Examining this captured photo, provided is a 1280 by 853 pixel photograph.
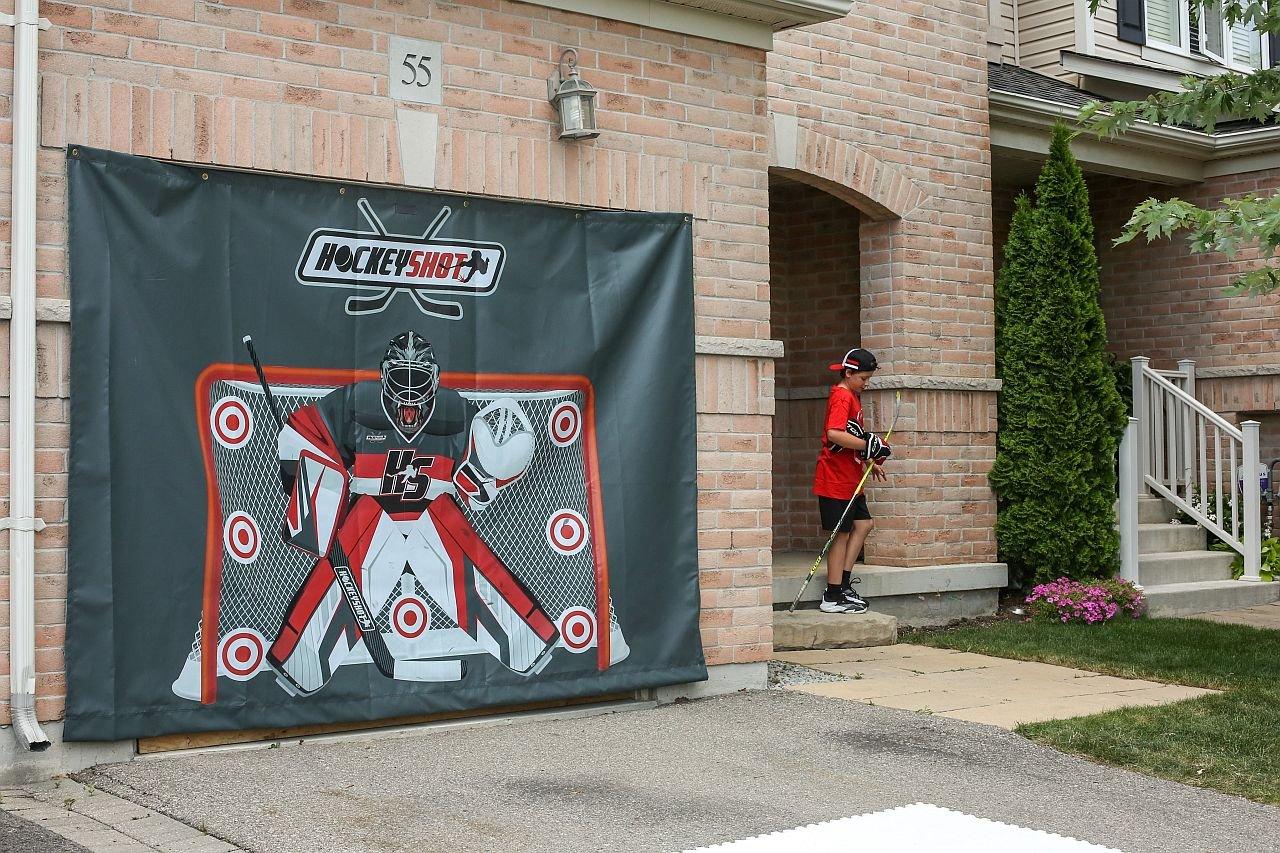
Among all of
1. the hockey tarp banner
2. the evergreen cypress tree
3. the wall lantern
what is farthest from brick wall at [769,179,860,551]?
the wall lantern

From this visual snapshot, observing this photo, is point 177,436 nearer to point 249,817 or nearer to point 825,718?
point 249,817

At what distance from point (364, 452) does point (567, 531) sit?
1.11 meters

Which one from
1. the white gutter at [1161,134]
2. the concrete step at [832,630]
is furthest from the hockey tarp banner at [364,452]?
the white gutter at [1161,134]

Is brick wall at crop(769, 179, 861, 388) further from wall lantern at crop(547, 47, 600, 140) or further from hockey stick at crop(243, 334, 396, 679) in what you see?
hockey stick at crop(243, 334, 396, 679)

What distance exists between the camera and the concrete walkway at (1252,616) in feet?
33.8

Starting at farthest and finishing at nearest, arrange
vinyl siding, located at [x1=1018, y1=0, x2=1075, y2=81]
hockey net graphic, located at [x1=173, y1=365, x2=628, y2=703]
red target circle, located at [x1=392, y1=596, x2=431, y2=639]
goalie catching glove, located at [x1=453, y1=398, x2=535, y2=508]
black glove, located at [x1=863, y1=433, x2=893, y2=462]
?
vinyl siding, located at [x1=1018, y1=0, x2=1075, y2=81], black glove, located at [x1=863, y1=433, x2=893, y2=462], goalie catching glove, located at [x1=453, y1=398, x2=535, y2=508], red target circle, located at [x1=392, y1=596, x2=431, y2=639], hockey net graphic, located at [x1=173, y1=365, x2=628, y2=703]

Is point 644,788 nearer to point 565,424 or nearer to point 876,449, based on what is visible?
point 565,424

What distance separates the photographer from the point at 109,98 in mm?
5605

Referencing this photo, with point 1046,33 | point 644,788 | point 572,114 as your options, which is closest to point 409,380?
point 572,114

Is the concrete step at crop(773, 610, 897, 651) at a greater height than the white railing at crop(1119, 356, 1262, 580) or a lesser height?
lesser

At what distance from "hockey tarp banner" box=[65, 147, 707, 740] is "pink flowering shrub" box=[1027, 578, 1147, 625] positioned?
409 cm

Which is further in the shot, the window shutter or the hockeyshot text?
the window shutter

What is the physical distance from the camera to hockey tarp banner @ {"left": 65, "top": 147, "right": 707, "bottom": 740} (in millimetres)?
5598

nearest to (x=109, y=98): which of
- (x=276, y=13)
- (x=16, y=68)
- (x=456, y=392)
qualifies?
(x=16, y=68)
